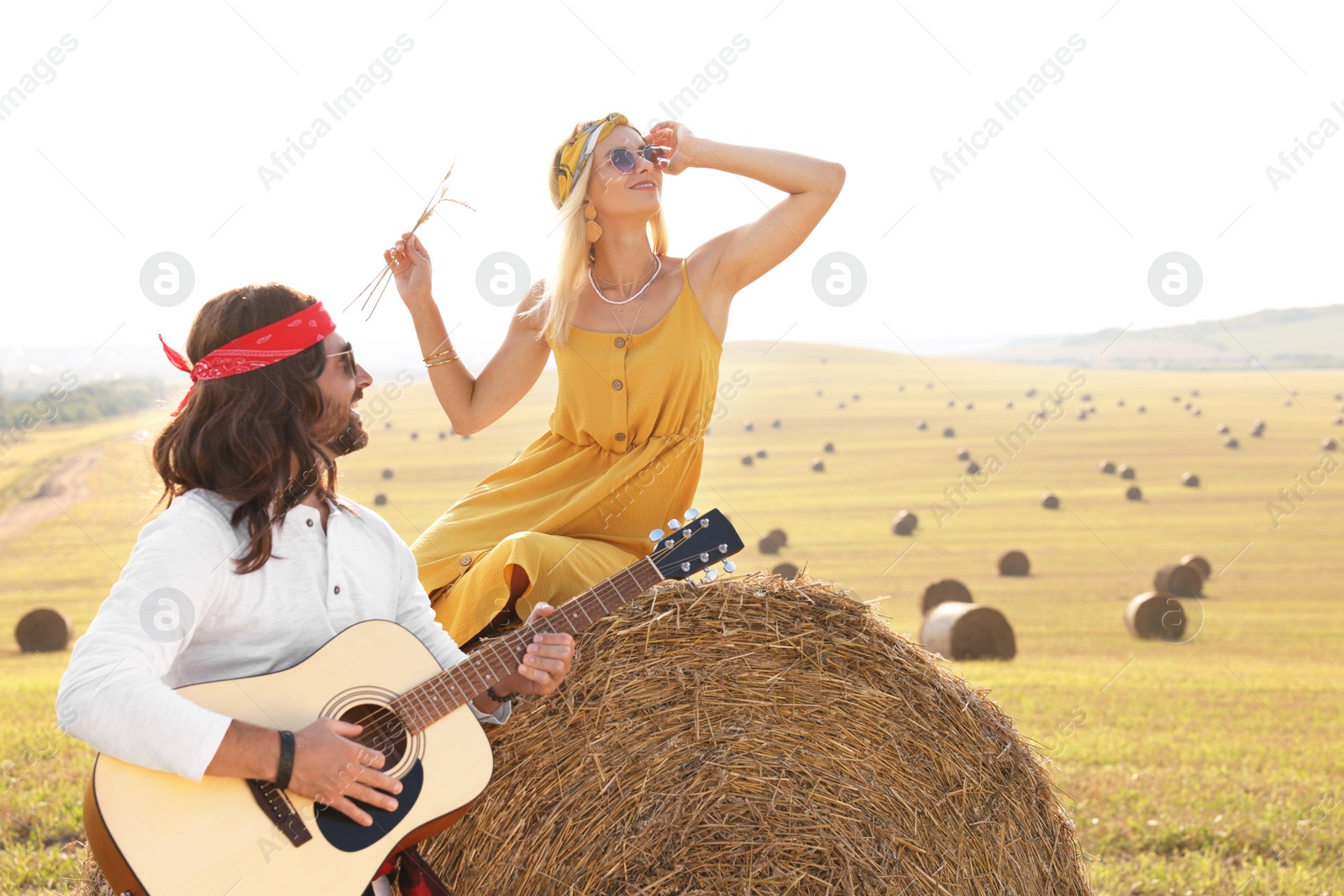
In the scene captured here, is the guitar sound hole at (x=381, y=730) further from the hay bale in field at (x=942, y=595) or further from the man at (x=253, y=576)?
the hay bale in field at (x=942, y=595)

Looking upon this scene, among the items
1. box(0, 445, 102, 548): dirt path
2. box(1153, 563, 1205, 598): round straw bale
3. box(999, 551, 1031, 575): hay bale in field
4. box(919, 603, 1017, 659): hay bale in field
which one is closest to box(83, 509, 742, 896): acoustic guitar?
box(919, 603, 1017, 659): hay bale in field

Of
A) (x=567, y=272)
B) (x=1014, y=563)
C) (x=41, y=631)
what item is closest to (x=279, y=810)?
(x=567, y=272)

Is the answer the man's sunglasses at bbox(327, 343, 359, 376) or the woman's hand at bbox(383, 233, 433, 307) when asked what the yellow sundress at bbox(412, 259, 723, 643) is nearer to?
the woman's hand at bbox(383, 233, 433, 307)

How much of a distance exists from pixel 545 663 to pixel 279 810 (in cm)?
78

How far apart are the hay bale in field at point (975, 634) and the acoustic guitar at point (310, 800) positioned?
8.15 metres

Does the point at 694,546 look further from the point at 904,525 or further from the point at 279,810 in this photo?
the point at 904,525

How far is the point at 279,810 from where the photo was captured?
2.55m

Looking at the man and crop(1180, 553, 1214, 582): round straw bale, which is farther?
crop(1180, 553, 1214, 582): round straw bale

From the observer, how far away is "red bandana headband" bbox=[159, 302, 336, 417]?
2.69 metres

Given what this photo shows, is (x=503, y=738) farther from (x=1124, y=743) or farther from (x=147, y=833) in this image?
(x=1124, y=743)

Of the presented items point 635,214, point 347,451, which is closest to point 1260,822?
point 635,214

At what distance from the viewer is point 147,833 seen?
244 cm

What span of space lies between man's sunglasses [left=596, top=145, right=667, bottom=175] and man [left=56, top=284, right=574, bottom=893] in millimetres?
1308

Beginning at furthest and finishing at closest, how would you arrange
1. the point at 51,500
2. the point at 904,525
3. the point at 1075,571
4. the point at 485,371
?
the point at 51,500 → the point at 904,525 → the point at 1075,571 → the point at 485,371
